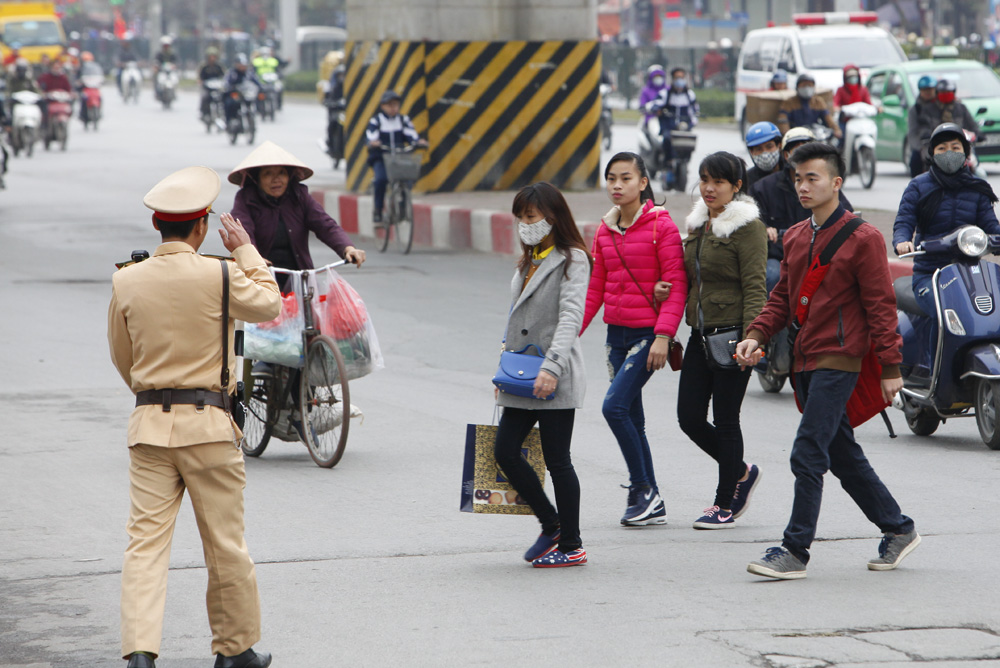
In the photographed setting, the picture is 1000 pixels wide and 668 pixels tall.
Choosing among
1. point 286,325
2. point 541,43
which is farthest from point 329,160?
point 286,325

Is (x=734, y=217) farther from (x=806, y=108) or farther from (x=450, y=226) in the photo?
(x=806, y=108)

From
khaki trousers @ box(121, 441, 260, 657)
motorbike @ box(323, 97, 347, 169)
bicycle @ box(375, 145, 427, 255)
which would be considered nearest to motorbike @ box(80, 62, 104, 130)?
motorbike @ box(323, 97, 347, 169)

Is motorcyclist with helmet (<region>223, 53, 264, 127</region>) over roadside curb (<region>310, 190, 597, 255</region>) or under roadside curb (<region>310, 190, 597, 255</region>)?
over

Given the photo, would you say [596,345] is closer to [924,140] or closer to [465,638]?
[465,638]

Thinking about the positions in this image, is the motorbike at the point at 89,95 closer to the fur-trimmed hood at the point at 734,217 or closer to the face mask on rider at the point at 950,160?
the face mask on rider at the point at 950,160

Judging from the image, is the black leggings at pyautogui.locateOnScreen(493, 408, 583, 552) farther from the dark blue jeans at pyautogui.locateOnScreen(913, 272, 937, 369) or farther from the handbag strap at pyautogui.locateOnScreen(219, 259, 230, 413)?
the dark blue jeans at pyautogui.locateOnScreen(913, 272, 937, 369)

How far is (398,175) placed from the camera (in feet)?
52.3

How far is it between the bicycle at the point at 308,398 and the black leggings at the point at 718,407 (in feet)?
6.21

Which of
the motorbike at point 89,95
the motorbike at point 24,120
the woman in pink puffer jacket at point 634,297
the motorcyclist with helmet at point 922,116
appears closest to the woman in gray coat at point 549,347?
the woman in pink puffer jacket at point 634,297

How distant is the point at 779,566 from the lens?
5.29 metres

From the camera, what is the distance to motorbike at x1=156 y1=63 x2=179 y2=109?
46906mm

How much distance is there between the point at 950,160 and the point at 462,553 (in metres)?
3.70

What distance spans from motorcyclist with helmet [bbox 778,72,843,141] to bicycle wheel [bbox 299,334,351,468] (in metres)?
13.0

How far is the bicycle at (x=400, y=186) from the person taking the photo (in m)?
16.0
